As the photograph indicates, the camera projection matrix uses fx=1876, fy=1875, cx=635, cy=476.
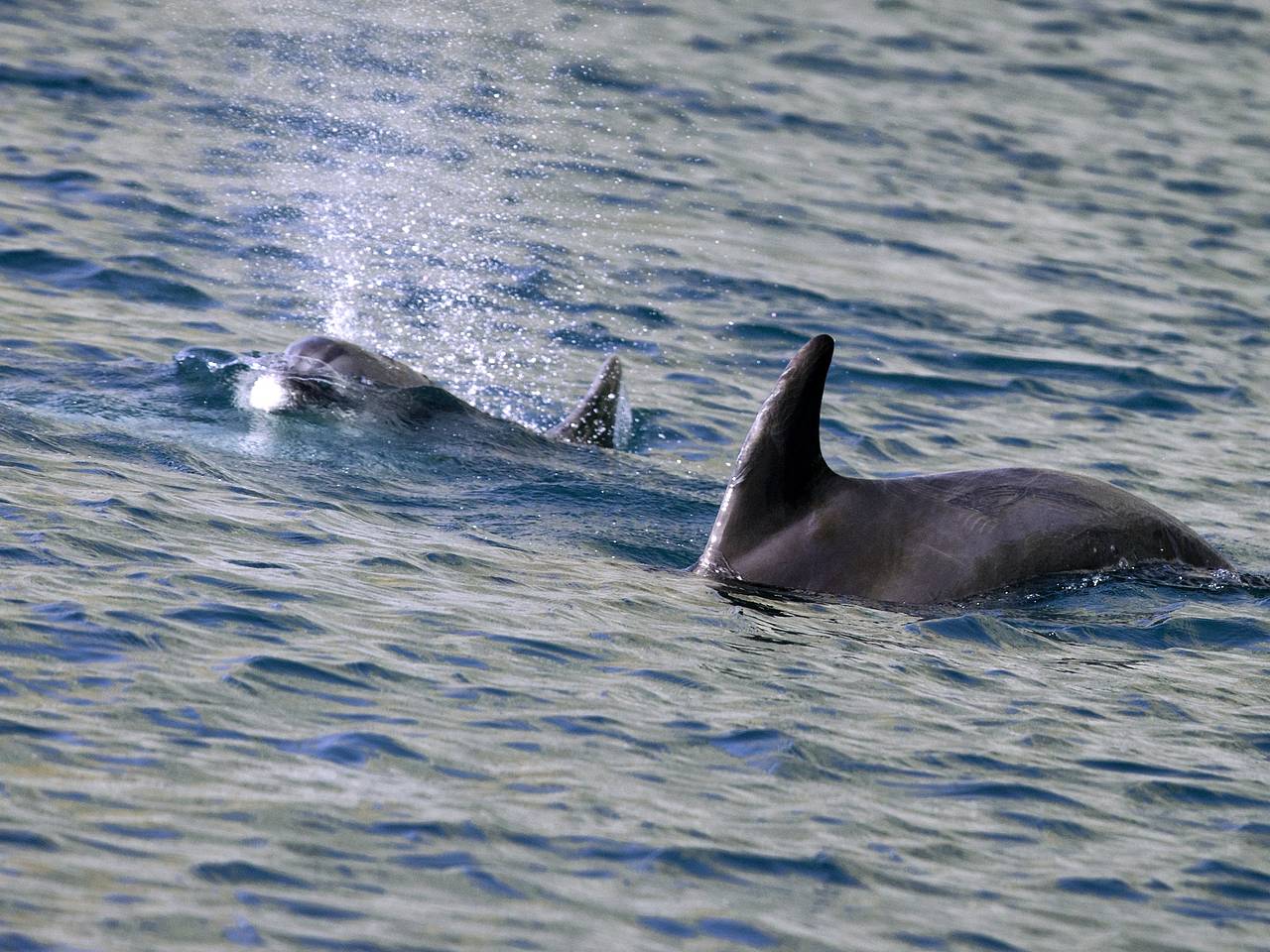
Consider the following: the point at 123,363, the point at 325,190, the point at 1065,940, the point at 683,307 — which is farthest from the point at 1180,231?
the point at 1065,940

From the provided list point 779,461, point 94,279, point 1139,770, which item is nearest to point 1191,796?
point 1139,770

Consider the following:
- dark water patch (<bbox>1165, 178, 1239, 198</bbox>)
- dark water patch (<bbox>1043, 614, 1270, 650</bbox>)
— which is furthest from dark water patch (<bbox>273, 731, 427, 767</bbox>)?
dark water patch (<bbox>1165, 178, 1239, 198</bbox>)

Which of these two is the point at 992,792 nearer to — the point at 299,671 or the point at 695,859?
the point at 695,859

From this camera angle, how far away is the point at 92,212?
16625 mm

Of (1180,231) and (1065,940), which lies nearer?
(1065,940)

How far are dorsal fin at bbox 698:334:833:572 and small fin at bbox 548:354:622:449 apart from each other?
3.31 metres

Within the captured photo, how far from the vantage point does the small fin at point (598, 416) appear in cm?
1210

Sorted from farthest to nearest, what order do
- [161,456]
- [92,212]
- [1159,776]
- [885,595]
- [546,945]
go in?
[92,212] < [161,456] < [885,595] < [1159,776] < [546,945]

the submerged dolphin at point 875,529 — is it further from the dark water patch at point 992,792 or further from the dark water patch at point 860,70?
the dark water patch at point 860,70

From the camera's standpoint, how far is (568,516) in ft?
33.5

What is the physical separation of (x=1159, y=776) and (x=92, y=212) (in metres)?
12.2

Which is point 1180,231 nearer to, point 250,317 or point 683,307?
point 683,307

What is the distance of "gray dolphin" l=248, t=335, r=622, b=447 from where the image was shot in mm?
11422

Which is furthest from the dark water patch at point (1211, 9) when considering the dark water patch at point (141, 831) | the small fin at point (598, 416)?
the dark water patch at point (141, 831)
